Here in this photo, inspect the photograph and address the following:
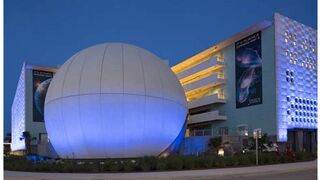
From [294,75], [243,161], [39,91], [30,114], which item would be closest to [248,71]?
[294,75]

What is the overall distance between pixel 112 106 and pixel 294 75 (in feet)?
125

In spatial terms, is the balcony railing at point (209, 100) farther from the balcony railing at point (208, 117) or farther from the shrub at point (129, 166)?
the shrub at point (129, 166)

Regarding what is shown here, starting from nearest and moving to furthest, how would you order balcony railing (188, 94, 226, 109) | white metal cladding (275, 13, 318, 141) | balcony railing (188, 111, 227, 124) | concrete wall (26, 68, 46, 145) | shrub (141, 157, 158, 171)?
shrub (141, 157, 158, 171), white metal cladding (275, 13, 318, 141), balcony railing (188, 111, 227, 124), balcony railing (188, 94, 226, 109), concrete wall (26, 68, 46, 145)

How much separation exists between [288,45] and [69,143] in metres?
39.4

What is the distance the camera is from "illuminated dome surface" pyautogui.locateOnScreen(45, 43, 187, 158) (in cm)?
2833

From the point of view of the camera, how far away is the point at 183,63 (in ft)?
264

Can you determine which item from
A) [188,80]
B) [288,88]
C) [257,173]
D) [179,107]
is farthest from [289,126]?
[257,173]

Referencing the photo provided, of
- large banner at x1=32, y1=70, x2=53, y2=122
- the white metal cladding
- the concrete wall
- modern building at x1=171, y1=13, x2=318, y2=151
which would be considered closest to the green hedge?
modern building at x1=171, y1=13, x2=318, y2=151

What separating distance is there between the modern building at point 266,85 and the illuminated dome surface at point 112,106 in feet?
81.4

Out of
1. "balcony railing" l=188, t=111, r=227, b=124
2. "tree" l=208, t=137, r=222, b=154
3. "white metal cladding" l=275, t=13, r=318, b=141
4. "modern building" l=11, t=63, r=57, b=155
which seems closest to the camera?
"tree" l=208, t=137, r=222, b=154

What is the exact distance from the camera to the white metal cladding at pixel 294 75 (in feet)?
187

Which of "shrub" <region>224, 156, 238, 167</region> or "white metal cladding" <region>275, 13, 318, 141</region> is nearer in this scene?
"shrub" <region>224, 156, 238, 167</region>

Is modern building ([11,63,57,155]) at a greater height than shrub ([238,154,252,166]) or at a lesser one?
greater

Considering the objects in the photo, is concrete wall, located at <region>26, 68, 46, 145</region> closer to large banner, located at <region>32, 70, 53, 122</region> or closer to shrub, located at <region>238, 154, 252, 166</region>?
large banner, located at <region>32, 70, 53, 122</region>
